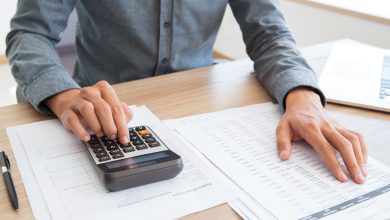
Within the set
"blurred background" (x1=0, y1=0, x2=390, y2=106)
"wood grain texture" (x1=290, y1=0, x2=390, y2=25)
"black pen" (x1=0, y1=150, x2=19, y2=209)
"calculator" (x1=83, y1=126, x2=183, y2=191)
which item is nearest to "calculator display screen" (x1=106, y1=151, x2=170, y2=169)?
"calculator" (x1=83, y1=126, x2=183, y2=191)

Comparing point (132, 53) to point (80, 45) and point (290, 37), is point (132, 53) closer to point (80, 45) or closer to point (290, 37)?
point (80, 45)

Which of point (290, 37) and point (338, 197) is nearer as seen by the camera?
point (338, 197)

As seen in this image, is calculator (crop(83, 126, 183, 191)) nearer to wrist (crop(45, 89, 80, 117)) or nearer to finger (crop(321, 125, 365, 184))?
wrist (crop(45, 89, 80, 117))

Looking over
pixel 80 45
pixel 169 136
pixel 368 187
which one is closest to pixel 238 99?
pixel 169 136

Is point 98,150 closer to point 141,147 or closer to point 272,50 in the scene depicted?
Answer: point 141,147

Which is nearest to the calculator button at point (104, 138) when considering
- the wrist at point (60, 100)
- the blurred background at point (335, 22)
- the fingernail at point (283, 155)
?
the wrist at point (60, 100)

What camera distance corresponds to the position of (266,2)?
3.39ft

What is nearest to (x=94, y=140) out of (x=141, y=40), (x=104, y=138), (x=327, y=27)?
(x=104, y=138)

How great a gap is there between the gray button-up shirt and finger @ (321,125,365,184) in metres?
0.16

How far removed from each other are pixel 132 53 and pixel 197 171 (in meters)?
0.54

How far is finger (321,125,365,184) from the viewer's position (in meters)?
0.57

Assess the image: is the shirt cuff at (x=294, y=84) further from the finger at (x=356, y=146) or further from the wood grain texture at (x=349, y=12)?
the wood grain texture at (x=349, y=12)

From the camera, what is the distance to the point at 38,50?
0.79m

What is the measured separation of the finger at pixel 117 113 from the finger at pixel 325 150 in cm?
27
